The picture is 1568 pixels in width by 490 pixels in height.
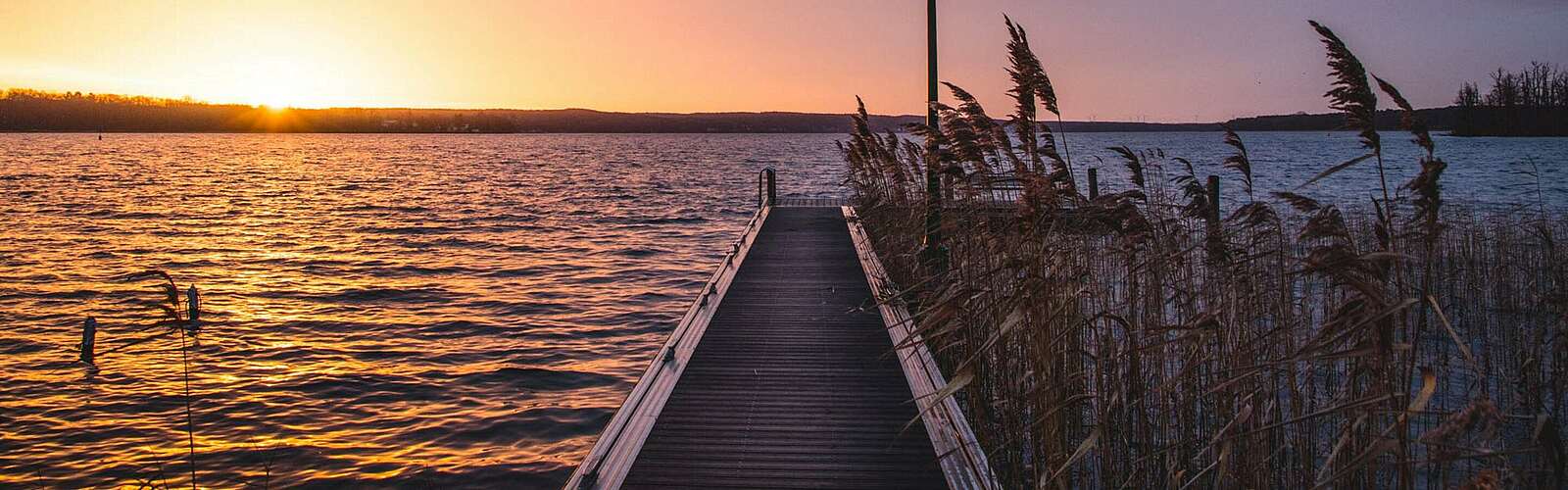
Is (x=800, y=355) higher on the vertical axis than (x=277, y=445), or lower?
higher

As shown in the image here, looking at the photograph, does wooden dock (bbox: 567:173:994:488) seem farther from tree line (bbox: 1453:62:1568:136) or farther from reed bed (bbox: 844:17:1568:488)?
tree line (bbox: 1453:62:1568:136)

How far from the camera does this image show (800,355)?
8094mm

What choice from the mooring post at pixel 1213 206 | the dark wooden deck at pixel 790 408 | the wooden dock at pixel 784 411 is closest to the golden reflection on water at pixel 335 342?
the wooden dock at pixel 784 411

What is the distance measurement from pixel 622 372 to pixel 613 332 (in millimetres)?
2334

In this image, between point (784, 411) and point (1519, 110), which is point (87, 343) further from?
point (1519, 110)

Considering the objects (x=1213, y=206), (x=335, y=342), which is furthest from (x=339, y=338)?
(x=1213, y=206)

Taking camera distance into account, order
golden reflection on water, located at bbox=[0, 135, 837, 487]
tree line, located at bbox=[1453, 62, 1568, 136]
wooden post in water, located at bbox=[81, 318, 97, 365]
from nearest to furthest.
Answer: golden reflection on water, located at bbox=[0, 135, 837, 487], wooden post in water, located at bbox=[81, 318, 97, 365], tree line, located at bbox=[1453, 62, 1568, 136]

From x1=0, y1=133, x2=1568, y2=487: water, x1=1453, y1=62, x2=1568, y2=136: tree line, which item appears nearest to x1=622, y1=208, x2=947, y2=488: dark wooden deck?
x1=0, y1=133, x2=1568, y2=487: water

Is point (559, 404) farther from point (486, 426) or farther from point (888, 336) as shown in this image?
point (888, 336)

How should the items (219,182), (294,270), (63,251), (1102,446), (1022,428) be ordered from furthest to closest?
(219,182) → (63,251) → (294,270) → (1022,428) → (1102,446)

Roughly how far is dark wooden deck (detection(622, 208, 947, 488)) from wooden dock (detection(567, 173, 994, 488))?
0.04 feet

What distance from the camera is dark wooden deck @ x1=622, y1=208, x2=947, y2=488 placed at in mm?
5480

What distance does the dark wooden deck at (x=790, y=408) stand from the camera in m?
5.48

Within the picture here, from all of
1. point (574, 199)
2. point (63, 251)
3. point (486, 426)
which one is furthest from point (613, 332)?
point (574, 199)
